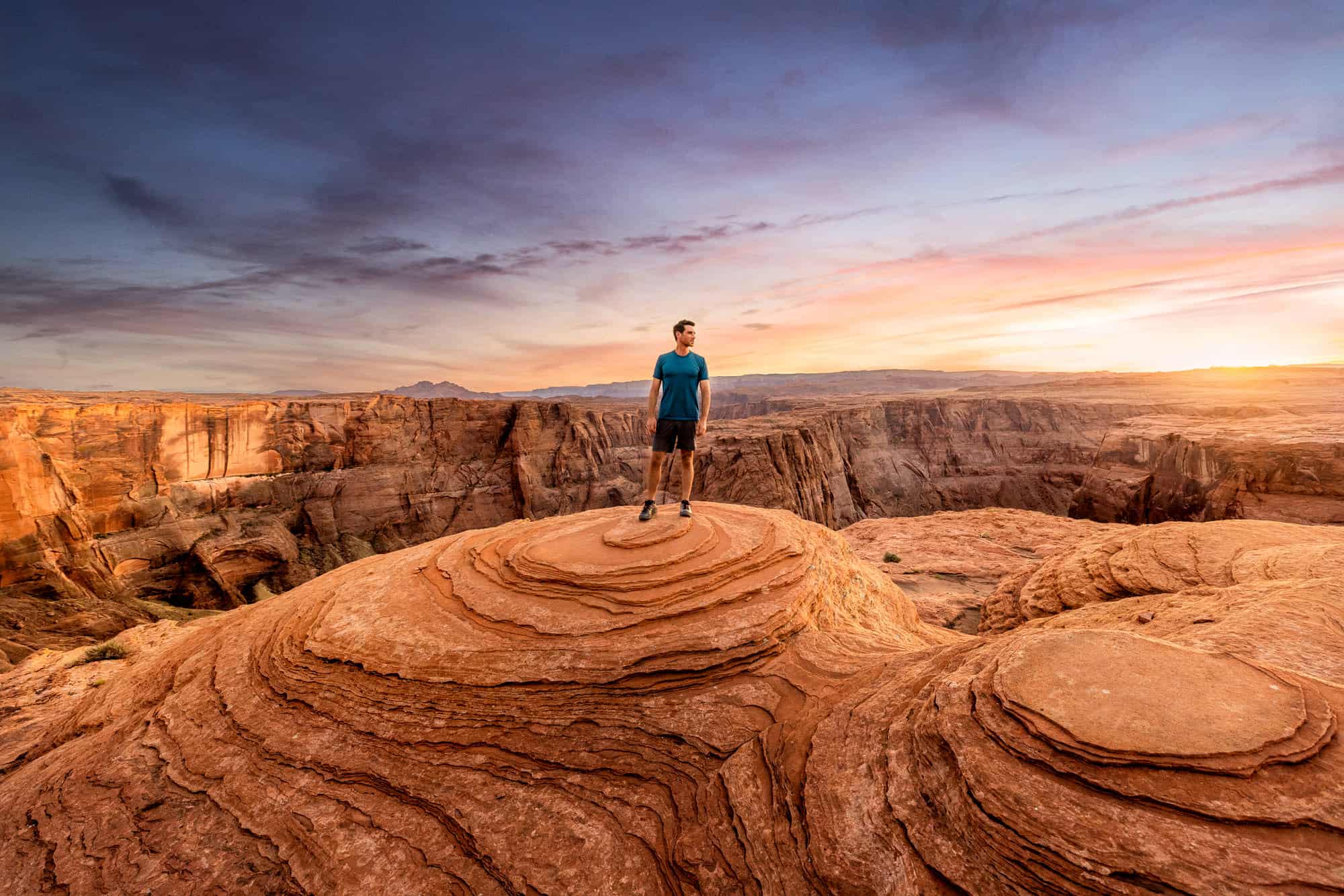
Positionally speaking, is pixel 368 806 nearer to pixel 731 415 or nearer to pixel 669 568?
pixel 669 568

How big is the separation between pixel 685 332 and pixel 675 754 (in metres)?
5.18

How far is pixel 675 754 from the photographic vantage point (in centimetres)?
369

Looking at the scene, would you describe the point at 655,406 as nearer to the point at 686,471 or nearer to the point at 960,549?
the point at 686,471

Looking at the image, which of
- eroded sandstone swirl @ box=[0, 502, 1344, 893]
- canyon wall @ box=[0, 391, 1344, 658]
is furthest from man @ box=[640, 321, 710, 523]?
canyon wall @ box=[0, 391, 1344, 658]

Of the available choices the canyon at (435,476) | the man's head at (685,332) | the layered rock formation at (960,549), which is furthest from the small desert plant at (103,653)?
the layered rock formation at (960,549)

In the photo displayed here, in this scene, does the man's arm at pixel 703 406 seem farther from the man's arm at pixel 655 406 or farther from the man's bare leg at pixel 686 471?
the man's arm at pixel 655 406

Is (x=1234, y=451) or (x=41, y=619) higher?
(x=1234, y=451)

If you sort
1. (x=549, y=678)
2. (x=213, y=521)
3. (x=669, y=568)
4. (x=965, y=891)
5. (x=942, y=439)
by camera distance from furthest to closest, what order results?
(x=942, y=439)
(x=213, y=521)
(x=669, y=568)
(x=549, y=678)
(x=965, y=891)

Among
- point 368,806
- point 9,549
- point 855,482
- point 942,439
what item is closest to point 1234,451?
point 855,482

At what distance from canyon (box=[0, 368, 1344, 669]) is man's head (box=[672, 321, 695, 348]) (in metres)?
8.92

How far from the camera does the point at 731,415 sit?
427 feet

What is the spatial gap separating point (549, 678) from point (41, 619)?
1104 inches

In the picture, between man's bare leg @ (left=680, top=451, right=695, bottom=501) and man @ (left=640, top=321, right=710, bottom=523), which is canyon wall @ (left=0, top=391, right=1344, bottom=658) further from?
man @ (left=640, top=321, right=710, bottom=523)

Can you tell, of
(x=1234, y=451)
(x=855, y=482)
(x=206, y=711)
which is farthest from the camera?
(x=855, y=482)
